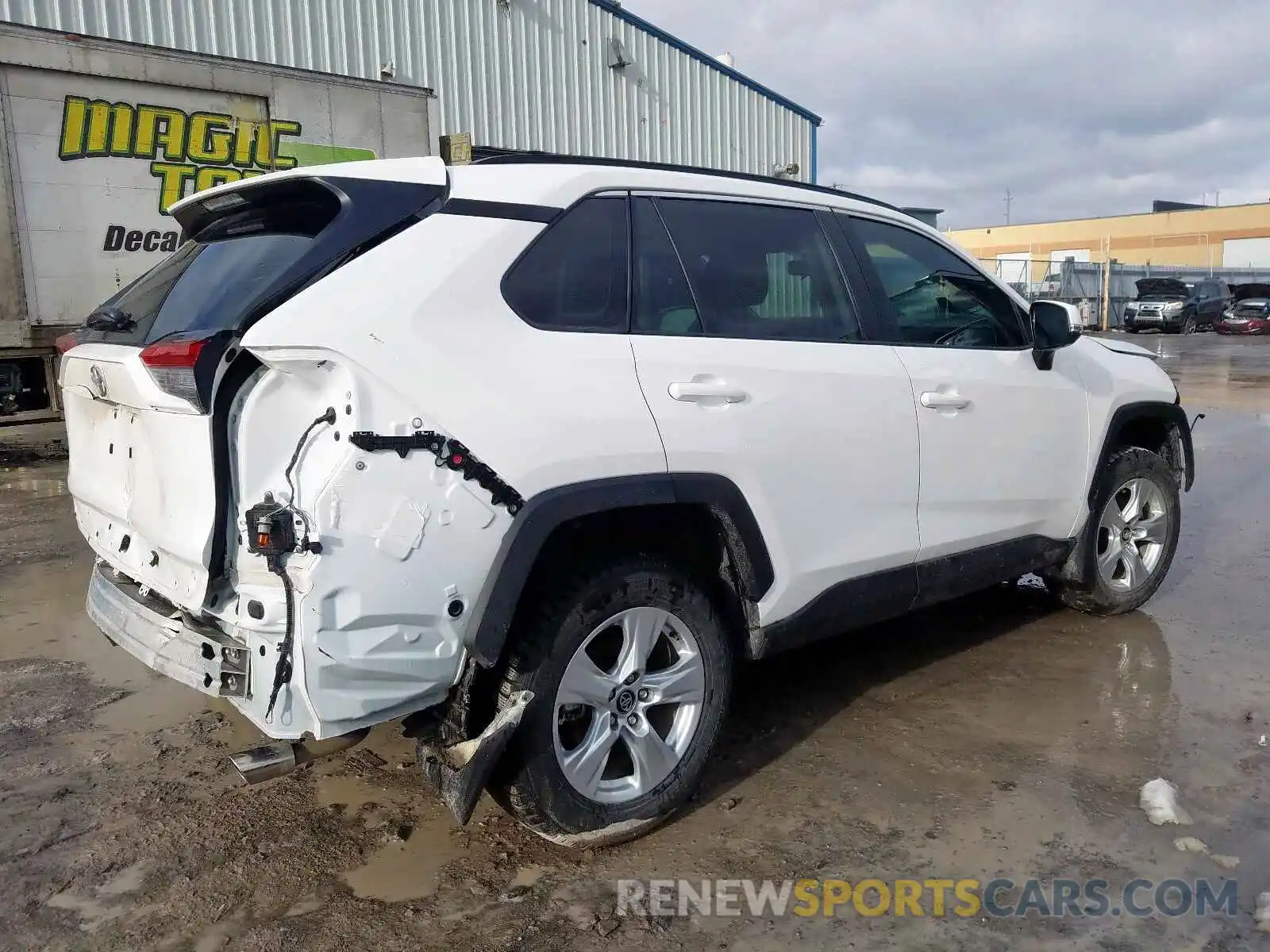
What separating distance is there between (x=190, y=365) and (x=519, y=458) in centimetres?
81

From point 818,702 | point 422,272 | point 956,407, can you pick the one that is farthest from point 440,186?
point 818,702

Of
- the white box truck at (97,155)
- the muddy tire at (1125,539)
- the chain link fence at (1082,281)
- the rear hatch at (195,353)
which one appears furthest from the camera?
the chain link fence at (1082,281)

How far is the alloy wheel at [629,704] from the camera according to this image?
8.89ft

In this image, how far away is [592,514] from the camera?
8.77 ft

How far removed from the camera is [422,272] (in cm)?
246

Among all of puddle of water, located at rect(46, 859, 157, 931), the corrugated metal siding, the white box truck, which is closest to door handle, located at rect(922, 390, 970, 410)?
puddle of water, located at rect(46, 859, 157, 931)

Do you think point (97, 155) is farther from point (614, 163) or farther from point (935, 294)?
point (935, 294)

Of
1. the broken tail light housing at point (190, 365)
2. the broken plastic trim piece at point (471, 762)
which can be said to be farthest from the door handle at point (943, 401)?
the broken tail light housing at point (190, 365)

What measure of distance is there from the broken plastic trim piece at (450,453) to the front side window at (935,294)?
5.82ft

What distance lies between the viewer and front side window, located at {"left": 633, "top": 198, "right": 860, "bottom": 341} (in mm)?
2934

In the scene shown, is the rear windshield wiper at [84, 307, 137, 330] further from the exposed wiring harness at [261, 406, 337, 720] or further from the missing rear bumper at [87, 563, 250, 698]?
the exposed wiring harness at [261, 406, 337, 720]

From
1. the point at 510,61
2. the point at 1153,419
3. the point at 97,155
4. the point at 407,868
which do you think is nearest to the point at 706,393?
the point at 407,868

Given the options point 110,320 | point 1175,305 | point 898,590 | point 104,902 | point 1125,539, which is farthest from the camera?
point 1175,305

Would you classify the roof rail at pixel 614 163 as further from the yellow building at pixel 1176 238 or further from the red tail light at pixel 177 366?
the yellow building at pixel 1176 238
